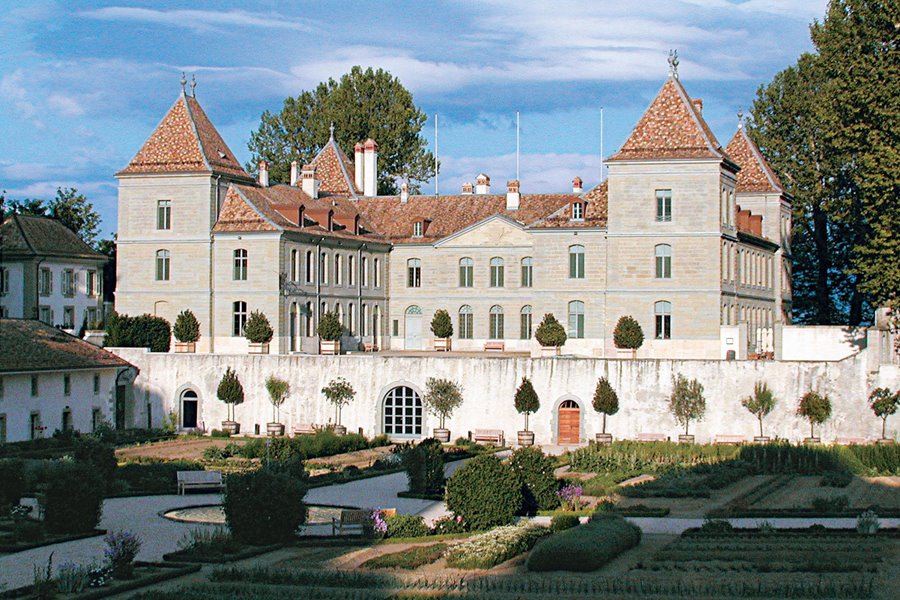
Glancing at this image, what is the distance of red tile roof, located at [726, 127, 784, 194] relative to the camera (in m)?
66.6

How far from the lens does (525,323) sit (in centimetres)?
6488

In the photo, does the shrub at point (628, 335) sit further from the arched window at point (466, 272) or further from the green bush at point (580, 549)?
the green bush at point (580, 549)

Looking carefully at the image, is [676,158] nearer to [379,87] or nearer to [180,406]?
[180,406]

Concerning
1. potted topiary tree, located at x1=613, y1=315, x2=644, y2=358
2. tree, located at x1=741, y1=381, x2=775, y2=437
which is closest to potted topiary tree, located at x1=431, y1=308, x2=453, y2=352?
potted topiary tree, located at x1=613, y1=315, x2=644, y2=358

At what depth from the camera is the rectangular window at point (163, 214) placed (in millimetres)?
60625

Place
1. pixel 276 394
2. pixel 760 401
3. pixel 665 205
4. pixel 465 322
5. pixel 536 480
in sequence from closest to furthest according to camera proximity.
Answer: pixel 536 480
pixel 760 401
pixel 276 394
pixel 665 205
pixel 465 322

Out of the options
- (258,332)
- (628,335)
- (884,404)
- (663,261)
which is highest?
(663,261)

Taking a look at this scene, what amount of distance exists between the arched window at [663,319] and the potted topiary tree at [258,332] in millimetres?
15585

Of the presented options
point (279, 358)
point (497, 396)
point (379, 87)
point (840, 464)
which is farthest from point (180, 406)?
point (379, 87)

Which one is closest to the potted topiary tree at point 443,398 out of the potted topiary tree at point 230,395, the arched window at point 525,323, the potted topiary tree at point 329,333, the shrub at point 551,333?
the shrub at point 551,333

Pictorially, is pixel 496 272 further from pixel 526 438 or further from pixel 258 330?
pixel 526 438

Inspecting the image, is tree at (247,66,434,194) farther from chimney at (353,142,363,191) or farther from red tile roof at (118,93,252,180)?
red tile roof at (118,93,252,180)

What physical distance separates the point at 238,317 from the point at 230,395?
26.6ft

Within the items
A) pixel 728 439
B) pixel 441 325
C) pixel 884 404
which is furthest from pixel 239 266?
pixel 884 404
